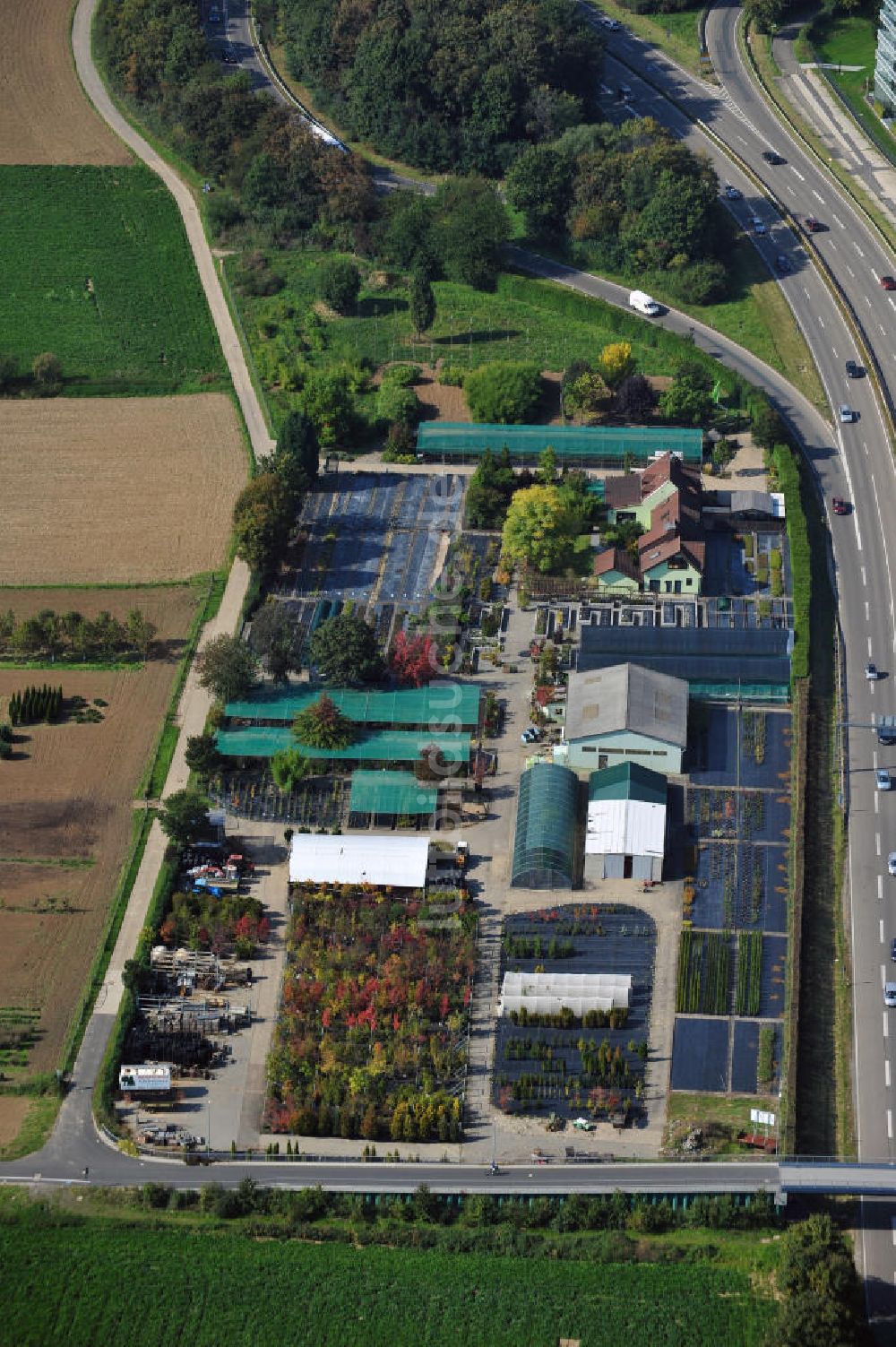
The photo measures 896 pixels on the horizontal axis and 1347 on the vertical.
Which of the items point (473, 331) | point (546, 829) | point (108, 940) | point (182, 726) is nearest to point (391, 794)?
point (546, 829)

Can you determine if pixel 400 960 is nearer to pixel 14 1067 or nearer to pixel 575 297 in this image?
pixel 14 1067

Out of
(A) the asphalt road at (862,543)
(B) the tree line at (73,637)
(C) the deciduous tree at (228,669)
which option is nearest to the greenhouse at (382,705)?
(C) the deciduous tree at (228,669)

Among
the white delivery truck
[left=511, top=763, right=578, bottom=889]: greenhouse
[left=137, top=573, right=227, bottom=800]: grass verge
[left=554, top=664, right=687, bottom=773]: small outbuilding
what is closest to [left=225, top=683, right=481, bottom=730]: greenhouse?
[left=137, top=573, right=227, bottom=800]: grass verge

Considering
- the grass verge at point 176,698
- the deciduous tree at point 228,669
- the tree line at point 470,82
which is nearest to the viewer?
the grass verge at point 176,698

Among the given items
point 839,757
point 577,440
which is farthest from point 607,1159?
point 577,440

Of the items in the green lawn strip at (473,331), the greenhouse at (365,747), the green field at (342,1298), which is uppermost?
the green lawn strip at (473,331)

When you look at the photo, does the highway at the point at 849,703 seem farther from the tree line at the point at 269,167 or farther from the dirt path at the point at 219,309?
the tree line at the point at 269,167

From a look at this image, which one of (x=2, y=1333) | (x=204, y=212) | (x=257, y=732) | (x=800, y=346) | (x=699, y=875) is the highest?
(x=204, y=212)
